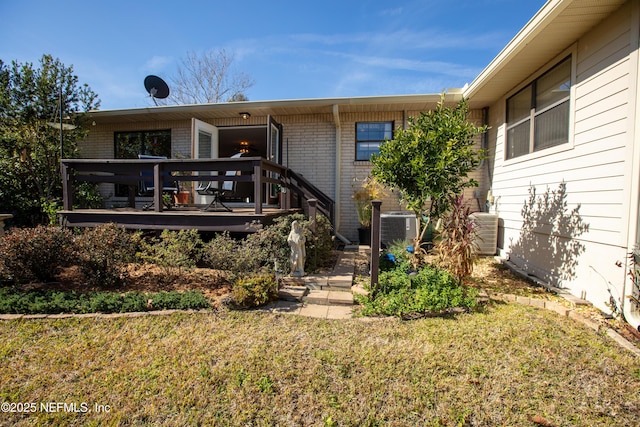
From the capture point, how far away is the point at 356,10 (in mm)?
7883

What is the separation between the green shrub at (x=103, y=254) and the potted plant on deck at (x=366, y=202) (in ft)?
14.7

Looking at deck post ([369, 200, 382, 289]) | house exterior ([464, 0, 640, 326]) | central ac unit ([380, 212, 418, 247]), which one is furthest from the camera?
central ac unit ([380, 212, 418, 247])

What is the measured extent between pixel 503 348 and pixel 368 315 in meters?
1.25

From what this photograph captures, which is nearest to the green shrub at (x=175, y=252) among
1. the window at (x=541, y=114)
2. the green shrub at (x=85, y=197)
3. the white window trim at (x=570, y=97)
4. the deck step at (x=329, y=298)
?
the deck step at (x=329, y=298)

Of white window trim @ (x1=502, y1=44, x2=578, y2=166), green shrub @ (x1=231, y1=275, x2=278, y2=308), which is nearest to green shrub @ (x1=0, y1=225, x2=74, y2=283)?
green shrub @ (x1=231, y1=275, x2=278, y2=308)

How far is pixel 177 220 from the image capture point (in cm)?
482

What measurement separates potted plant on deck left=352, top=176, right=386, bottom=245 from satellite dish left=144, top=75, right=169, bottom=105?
6.34 m

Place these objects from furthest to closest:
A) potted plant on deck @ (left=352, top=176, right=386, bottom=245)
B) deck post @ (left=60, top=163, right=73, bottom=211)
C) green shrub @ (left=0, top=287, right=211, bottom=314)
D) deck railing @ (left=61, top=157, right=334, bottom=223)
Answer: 1. potted plant on deck @ (left=352, top=176, right=386, bottom=245)
2. deck post @ (left=60, top=163, right=73, bottom=211)
3. deck railing @ (left=61, top=157, right=334, bottom=223)
4. green shrub @ (left=0, top=287, right=211, bottom=314)

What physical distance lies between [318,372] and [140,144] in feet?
27.7

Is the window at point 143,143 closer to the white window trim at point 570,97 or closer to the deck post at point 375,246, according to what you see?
the deck post at point 375,246

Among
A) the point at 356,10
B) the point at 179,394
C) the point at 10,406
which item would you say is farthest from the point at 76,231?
the point at 356,10

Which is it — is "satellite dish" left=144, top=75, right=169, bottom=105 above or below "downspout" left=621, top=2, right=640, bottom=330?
above

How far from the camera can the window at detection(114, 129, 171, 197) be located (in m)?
8.15

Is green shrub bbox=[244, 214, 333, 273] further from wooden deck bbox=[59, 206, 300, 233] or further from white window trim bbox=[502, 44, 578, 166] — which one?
white window trim bbox=[502, 44, 578, 166]
